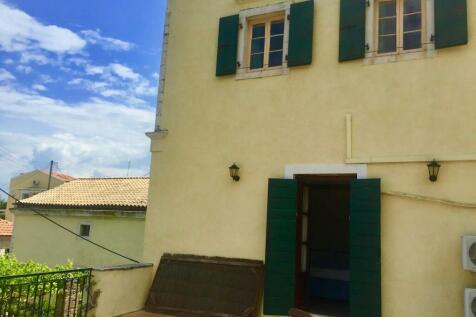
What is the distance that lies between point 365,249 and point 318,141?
2.02 metres

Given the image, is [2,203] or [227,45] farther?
[2,203]

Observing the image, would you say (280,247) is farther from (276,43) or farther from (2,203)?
(2,203)

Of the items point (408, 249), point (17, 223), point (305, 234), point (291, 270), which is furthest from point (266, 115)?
point (17, 223)

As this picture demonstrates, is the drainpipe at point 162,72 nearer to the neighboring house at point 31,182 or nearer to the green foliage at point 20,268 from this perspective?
the green foliage at point 20,268

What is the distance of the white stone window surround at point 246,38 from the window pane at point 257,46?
0.17m

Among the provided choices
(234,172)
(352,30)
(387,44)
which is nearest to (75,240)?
(234,172)

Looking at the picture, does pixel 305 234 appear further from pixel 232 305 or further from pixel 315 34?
pixel 315 34

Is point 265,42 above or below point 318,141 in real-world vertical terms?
above

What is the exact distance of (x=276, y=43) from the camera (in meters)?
8.02

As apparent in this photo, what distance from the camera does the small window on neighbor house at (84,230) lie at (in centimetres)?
1581

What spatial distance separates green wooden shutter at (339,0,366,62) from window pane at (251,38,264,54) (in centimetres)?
163

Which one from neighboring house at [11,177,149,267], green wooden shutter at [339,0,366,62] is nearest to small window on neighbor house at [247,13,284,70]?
green wooden shutter at [339,0,366,62]

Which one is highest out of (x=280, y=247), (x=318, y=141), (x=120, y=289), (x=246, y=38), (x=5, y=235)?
(x=246, y=38)

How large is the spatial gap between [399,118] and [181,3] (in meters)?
5.44
